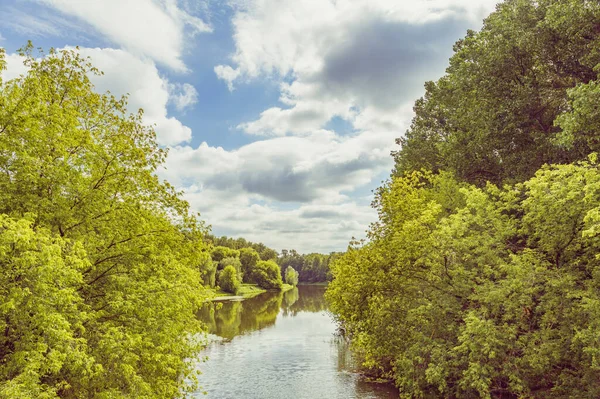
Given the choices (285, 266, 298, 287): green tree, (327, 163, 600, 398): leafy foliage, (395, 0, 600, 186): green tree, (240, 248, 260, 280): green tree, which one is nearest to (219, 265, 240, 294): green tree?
(240, 248, 260, 280): green tree

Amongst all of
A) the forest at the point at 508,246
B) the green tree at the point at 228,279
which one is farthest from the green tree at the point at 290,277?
the forest at the point at 508,246

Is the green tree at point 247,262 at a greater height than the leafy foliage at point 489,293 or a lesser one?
greater

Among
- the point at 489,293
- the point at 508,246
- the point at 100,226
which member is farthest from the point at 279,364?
the point at 100,226

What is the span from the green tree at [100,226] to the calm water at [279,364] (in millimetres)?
3806

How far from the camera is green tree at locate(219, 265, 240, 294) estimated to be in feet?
357

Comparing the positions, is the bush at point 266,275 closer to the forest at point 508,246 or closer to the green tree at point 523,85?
the forest at point 508,246

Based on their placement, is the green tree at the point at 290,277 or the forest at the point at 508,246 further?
the green tree at the point at 290,277

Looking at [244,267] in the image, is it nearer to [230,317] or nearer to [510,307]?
[230,317]

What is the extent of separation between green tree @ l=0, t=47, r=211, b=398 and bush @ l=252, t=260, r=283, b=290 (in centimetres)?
12680

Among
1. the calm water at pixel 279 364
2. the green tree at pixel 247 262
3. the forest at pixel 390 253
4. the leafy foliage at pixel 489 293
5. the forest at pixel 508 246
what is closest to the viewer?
the forest at pixel 390 253

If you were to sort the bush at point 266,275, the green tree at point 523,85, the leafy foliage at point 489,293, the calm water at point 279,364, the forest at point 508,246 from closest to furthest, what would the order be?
the leafy foliage at point 489,293 < the forest at point 508,246 < the green tree at point 523,85 < the calm water at point 279,364 < the bush at point 266,275

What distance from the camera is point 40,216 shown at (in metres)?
13.9

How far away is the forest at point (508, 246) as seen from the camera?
58.6ft

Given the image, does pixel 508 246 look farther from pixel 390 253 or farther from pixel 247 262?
pixel 247 262
